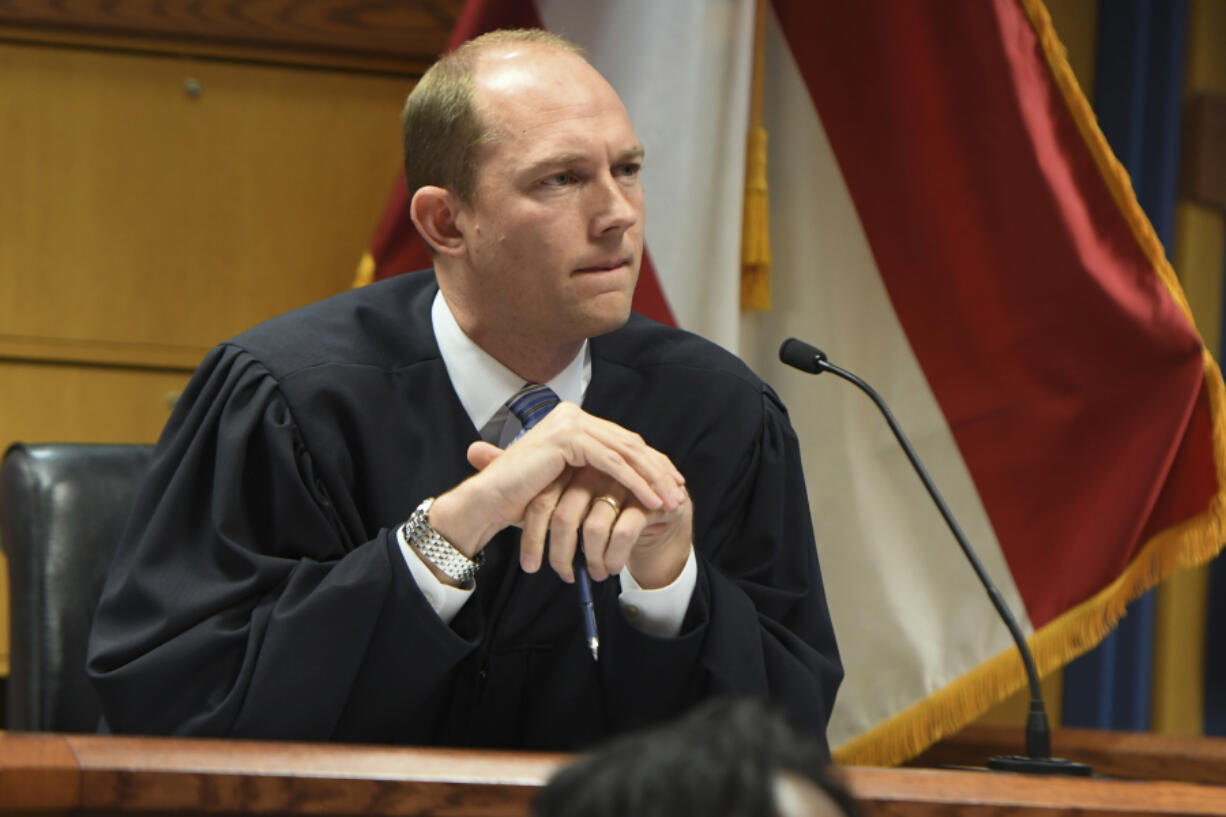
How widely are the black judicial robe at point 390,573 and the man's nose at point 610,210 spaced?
22 cm


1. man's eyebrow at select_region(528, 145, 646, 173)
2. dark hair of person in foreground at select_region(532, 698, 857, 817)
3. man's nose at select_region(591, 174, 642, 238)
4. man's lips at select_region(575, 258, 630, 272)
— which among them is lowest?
man's lips at select_region(575, 258, 630, 272)

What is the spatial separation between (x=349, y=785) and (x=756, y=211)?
152 cm

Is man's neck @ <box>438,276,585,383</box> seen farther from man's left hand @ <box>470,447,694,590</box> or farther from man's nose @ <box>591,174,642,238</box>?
man's left hand @ <box>470,447,694,590</box>

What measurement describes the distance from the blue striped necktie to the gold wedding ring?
0.25 m

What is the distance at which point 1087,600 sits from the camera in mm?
2352

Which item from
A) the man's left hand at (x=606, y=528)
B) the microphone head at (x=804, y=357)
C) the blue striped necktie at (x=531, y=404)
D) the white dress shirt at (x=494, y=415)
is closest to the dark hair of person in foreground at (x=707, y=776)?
the man's left hand at (x=606, y=528)

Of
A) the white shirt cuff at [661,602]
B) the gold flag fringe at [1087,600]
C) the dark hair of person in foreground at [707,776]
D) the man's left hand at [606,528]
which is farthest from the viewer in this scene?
the gold flag fringe at [1087,600]

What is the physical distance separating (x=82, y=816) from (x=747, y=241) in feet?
5.26

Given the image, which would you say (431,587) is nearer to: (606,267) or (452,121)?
(606,267)

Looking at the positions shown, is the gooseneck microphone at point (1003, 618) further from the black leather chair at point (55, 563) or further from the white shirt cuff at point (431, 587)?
the black leather chair at point (55, 563)

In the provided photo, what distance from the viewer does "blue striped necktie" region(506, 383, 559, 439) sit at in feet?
5.62

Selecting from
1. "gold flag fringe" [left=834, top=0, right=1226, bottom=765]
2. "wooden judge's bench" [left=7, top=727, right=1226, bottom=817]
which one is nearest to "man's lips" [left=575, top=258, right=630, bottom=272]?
"wooden judge's bench" [left=7, top=727, right=1226, bottom=817]

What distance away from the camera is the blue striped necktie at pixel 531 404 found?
5.62ft

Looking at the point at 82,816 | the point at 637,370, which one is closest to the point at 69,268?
the point at 637,370
